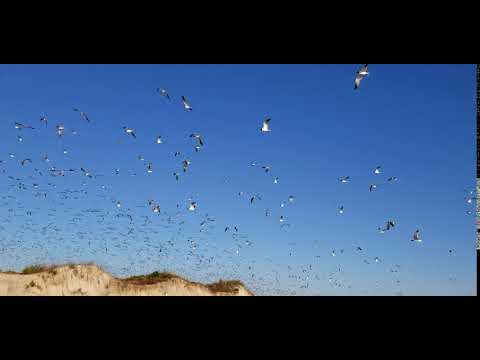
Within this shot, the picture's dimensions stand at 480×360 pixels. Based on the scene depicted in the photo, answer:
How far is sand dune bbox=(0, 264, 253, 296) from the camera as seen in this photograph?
17250 mm

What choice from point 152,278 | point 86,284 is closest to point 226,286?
point 152,278

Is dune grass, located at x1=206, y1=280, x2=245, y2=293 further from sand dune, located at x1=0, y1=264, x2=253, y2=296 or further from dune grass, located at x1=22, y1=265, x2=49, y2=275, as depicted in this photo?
dune grass, located at x1=22, y1=265, x2=49, y2=275

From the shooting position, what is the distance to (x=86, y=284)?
19094 mm

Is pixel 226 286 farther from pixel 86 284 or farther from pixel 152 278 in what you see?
pixel 86 284

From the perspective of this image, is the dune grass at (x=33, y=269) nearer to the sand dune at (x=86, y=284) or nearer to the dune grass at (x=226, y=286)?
the sand dune at (x=86, y=284)

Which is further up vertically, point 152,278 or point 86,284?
point 152,278

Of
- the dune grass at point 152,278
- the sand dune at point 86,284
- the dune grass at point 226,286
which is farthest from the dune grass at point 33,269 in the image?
the dune grass at point 226,286

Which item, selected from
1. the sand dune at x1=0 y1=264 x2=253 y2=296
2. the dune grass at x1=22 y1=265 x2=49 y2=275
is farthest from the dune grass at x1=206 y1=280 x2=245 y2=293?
the dune grass at x1=22 y1=265 x2=49 y2=275

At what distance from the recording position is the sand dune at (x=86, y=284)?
1725 cm
